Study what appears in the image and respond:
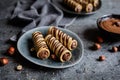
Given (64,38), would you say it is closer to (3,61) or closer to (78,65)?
(78,65)

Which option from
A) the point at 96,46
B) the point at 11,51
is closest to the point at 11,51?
the point at 11,51

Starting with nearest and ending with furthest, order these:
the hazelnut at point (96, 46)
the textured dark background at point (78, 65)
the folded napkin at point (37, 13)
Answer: the textured dark background at point (78, 65)
the hazelnut at point (96, 46)
the folded napkin at point (37, 13)

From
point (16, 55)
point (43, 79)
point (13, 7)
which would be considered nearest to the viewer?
point (43, 79)

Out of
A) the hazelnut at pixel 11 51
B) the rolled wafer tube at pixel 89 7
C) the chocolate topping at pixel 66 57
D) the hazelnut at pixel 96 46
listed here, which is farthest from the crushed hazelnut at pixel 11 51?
the rolled wafer tube at pixel 89 7

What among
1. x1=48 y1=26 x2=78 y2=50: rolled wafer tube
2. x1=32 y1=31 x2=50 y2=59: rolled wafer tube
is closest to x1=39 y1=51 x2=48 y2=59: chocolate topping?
x1=32 y1=31 x2=50 y2=59: rolled wafer tube

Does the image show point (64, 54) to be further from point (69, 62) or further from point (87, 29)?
point (87, 29)

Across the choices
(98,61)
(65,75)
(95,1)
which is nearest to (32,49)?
(65,75)

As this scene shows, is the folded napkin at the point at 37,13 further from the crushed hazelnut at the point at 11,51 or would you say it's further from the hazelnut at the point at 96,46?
the hazelnut at the point at 96,46
